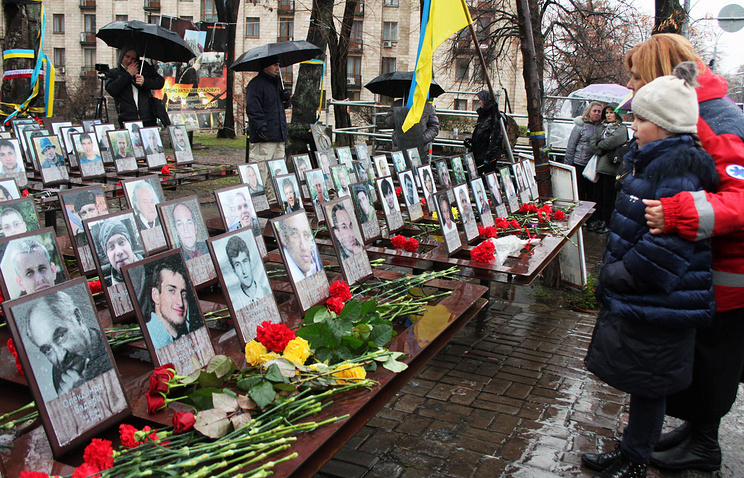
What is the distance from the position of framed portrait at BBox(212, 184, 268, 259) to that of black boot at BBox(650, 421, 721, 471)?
228cm

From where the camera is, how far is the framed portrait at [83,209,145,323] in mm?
2355

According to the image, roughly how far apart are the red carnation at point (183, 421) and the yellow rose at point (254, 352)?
0.38m

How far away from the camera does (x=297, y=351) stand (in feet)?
6.62

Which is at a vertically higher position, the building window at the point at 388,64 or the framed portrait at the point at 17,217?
the building window at the point at 388,64

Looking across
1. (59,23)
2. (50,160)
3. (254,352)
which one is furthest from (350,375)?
(59,23)

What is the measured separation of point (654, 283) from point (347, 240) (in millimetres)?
1423

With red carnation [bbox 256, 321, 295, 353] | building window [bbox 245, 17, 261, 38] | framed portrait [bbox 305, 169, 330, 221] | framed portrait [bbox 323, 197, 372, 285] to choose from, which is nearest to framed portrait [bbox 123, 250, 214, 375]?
red carnation [bbox 256, 321, 295, 353]

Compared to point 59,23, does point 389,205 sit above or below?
below

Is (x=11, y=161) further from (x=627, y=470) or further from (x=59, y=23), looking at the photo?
(x=59, y=23)

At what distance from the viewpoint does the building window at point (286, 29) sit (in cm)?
4856

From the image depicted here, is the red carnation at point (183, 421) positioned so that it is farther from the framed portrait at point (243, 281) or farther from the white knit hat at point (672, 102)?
the white knit hat at point (672, 102)

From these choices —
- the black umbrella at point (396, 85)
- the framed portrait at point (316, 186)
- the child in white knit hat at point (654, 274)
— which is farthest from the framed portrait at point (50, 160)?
→ the black umbrella at point (396, 85)

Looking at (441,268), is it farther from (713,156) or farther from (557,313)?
(557,313)

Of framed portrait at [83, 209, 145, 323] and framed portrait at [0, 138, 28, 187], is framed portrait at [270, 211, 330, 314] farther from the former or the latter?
framed portrait at [0, 138, 28, 187]
